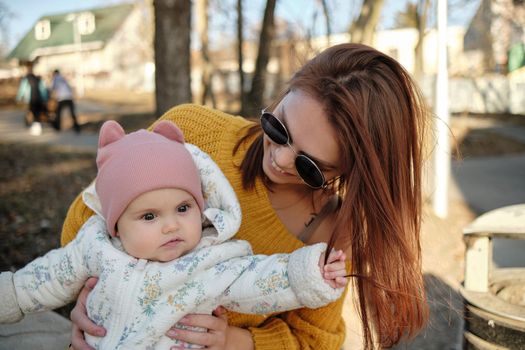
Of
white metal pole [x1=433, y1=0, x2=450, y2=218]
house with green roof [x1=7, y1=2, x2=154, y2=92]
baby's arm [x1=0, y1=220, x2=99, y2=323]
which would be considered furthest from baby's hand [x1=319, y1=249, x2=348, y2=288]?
house with green roof [x1=7, y1=2, x2=154, y2=92]

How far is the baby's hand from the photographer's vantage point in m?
1.58

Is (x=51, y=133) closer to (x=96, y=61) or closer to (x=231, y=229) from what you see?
(x=231, y=229)

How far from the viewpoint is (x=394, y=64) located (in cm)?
195

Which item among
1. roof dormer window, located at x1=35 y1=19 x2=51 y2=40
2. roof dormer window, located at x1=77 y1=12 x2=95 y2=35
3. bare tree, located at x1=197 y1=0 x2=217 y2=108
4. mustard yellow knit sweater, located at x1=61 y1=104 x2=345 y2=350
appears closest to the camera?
mustard yellow knit sweater, located at x1=61 y1=104 x2=345 y2=350

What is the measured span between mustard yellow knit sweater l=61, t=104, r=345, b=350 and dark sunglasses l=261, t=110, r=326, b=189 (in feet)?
0.95

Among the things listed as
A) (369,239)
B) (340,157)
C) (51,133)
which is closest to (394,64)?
(340,157)

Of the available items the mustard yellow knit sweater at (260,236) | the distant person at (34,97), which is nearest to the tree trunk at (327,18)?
the mustard yellow knit sweater at (260,236)

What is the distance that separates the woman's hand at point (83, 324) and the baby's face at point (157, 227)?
0.63 ft

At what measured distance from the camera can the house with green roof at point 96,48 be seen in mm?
44031

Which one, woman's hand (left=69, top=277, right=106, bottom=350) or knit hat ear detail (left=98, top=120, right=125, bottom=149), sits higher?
knit hat ear detail (left=98, top=120, right=125, bottom=149)

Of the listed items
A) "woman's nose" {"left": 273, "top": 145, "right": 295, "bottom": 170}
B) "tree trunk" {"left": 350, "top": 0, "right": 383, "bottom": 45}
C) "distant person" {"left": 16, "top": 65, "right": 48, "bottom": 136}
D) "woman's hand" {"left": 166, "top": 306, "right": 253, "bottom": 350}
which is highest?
"tree trunk" {"left": 350, "top": 0, "right": 383, "bottom": 45}

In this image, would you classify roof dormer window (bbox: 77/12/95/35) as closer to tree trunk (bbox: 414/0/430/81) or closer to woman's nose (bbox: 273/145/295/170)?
tree trunk (bbox: 414/0/430/81)

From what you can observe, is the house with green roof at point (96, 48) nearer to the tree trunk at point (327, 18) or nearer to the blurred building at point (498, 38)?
the blurred building at point (498, 38)

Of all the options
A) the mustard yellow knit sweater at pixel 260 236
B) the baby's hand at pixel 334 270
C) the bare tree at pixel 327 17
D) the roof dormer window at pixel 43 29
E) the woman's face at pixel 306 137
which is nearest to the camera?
the baby's hand at pixel 334 270
